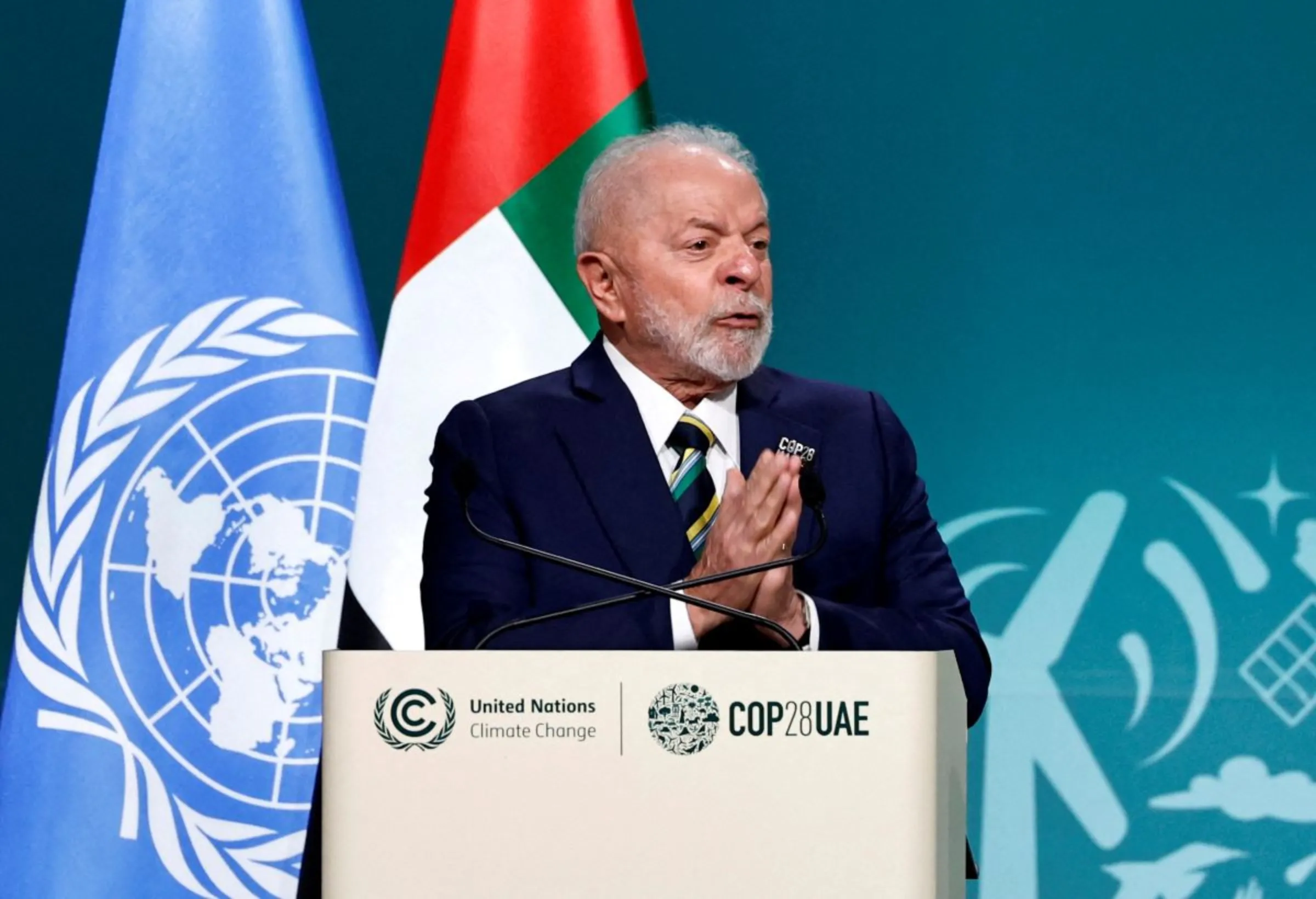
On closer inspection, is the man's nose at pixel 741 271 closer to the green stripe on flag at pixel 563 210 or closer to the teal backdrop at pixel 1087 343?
the green stripe on flag at pixel 563 210

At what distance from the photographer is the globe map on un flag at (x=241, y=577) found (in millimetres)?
2625

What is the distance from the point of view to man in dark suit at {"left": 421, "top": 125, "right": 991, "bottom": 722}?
1.79 m

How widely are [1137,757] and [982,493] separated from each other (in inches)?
20.0

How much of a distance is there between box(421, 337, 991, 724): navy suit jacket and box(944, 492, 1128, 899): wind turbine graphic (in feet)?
3.08

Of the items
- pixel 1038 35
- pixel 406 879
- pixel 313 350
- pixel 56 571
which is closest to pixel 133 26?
pixel 313 350

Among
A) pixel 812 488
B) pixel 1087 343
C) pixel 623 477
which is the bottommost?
pixel 812 488

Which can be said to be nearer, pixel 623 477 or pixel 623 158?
pixel 623 477

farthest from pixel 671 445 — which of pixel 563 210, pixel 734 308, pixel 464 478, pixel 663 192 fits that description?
pixel 563 210

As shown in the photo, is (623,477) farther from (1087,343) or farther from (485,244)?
(1087,343)

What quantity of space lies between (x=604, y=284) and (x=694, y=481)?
0.30 metres

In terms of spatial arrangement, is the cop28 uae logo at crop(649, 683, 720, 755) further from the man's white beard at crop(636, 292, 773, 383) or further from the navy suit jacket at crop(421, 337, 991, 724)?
the man's white beard at crop(636, 292, 773, 383)

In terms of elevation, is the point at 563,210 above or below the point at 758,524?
above

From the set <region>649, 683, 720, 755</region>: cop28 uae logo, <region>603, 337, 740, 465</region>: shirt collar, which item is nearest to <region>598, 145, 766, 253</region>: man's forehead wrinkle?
<region>603, 337, 740, 465</region>: shirt collar

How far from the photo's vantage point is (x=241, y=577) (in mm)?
2658
